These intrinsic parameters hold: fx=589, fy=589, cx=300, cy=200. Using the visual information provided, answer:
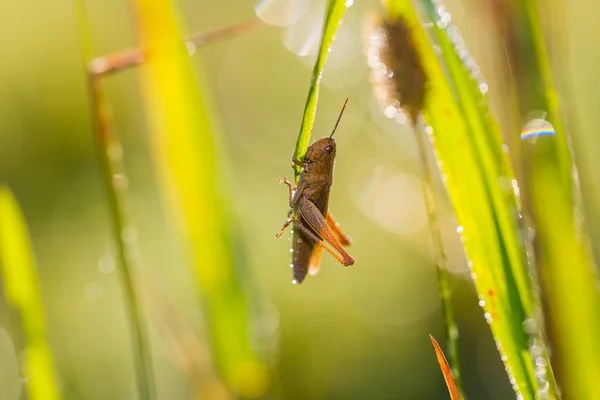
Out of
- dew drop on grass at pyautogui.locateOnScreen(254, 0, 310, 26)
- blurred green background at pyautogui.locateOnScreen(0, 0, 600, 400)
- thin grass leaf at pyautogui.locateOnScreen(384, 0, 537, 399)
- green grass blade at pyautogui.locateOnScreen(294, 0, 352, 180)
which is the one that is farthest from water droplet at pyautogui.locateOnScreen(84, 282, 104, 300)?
thin grass leaf at pyautogui.locateOnScreen(384, 0, 537, 399)

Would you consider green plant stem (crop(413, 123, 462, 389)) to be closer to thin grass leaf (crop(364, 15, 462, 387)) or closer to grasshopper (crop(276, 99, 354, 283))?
thin grass leaf (crop(364, 15, 462, 387))

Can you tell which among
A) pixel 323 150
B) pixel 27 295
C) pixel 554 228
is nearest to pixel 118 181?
pixel 27 295

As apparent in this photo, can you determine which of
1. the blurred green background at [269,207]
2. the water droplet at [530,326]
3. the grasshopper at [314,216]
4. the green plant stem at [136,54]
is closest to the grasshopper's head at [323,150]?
the grasshopper at [314,216]

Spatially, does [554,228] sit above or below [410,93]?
below

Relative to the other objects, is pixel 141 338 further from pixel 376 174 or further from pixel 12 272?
pixel 376 174

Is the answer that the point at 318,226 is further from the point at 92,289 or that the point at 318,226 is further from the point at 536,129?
the point at 92,289

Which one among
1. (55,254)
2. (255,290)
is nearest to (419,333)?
(55,254)

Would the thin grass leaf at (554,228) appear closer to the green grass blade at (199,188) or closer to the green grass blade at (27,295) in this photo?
the green grass blade at (199,188)
